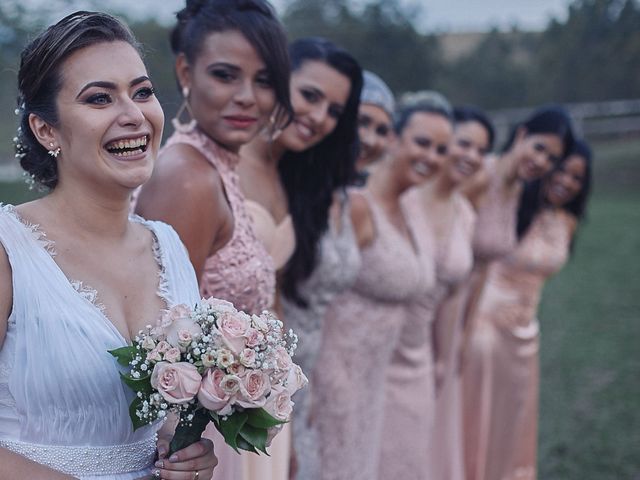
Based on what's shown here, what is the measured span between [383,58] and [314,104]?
29212 mm

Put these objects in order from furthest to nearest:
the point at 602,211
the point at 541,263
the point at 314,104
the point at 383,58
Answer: the point at 383,58 < the point at 602,211 < the point at 541,263 < the point at 314,104

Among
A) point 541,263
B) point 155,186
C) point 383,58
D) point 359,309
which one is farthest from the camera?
point 383,58

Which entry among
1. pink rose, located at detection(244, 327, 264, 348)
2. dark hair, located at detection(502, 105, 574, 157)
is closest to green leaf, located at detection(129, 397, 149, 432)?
pink rose, located at detection(244, 327, 264, 348)

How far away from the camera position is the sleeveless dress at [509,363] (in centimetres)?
705

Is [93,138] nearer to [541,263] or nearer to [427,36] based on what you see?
[541,263]

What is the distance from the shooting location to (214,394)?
222 centimetres

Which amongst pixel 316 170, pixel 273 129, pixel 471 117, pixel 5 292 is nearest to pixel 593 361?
pixel 471 117

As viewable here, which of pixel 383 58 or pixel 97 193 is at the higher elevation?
pixel 383 58

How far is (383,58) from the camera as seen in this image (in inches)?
1291

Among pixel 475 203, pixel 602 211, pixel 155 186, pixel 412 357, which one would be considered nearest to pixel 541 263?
pixel 475 203

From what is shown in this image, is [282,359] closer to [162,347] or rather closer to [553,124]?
[162,347]

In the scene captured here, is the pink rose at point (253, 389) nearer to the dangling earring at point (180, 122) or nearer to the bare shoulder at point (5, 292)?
the bare shoulder at point (5, 292)

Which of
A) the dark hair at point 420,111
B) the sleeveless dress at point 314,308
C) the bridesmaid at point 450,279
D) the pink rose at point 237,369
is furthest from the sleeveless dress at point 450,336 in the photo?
the pink rose at point 237,369

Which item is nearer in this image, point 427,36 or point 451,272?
point 451,272
